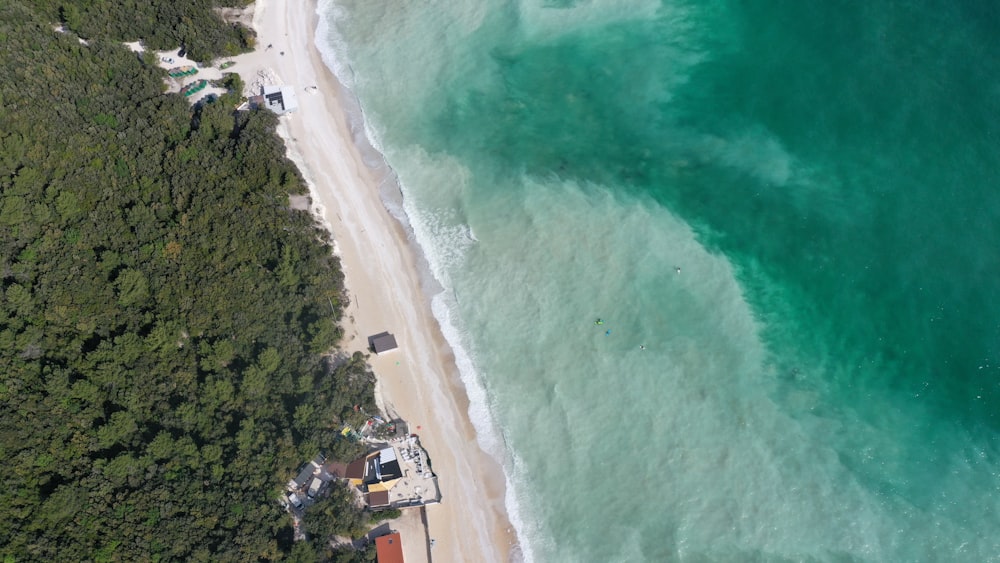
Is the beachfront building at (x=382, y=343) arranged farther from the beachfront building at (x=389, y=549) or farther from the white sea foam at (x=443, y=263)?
the beachfront building at (x=389, y=549)

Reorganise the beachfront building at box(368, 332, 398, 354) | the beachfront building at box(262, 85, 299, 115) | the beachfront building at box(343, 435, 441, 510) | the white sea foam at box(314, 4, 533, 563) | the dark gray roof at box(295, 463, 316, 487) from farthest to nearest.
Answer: the beachfront building at box(262, 85, 299, 115) → the beachfront building at box(368, 332, 398, 354) → the white sea foam at box(314, 4, 533, 563) → the dark gray roof at box(295, 463, 316, 487) → the beachfront building at box(343, 435, 441, 510)

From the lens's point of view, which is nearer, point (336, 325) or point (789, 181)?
point (336, 325)

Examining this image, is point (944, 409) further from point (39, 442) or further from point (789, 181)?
point (39, 442)

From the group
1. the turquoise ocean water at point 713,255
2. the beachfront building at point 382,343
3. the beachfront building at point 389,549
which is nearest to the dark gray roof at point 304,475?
the beachfront building at point 389,549

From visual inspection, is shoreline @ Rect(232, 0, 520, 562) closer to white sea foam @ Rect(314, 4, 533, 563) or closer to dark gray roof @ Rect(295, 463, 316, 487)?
white sea foam @ Rect(314, 4, 533, 563)

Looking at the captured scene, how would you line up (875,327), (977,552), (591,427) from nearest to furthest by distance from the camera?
(977,552), (591,427), (875,327)

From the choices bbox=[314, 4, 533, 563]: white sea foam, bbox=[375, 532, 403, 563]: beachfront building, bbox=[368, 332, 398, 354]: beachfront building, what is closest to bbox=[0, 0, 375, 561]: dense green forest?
bbox=[375, 532, 403, 563]: beachfront building

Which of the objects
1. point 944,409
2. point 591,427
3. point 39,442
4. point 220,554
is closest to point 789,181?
point 944,409

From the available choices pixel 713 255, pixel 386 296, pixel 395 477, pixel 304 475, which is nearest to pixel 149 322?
pixel 304 475
